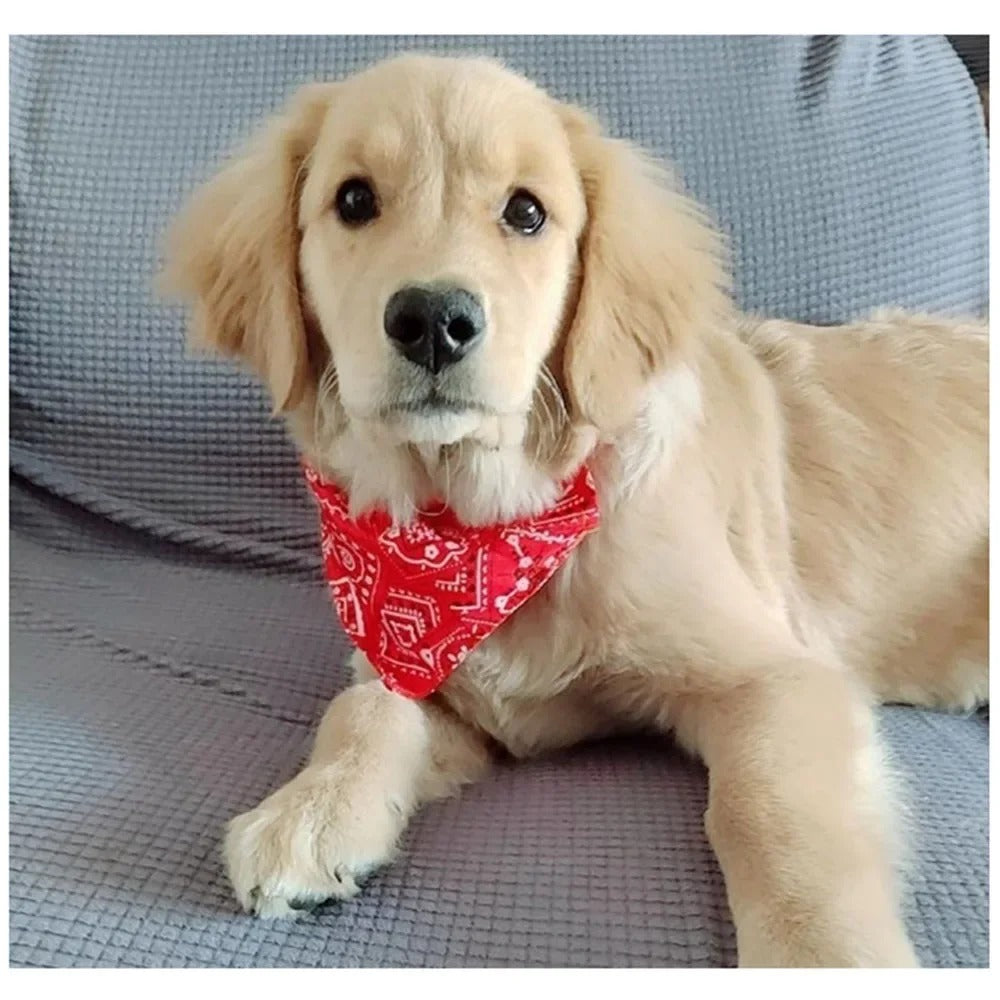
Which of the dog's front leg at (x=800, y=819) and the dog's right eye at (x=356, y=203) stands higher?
the dog's right eye at (x=356, y=203)

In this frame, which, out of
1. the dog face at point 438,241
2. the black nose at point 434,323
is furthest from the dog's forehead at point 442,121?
the black nose at point 434,323

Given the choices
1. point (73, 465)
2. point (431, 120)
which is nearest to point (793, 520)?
point (431, 120)

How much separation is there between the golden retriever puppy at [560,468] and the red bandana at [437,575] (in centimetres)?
3

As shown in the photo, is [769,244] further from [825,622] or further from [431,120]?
[431,120]

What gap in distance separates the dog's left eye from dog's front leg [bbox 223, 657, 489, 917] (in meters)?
0.58

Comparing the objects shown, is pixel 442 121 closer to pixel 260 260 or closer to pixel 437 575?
pixel 260 260

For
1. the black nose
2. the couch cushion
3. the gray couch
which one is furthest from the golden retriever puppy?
the couch cushion

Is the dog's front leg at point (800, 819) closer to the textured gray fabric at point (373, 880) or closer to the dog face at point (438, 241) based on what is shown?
the textured gray fabric at point (373, 880)

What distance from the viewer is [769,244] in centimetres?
213

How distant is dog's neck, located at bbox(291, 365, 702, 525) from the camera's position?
1.40m

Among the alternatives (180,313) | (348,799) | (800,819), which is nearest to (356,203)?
(348,799)

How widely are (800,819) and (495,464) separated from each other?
523 mm

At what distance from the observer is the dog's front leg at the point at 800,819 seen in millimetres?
1014

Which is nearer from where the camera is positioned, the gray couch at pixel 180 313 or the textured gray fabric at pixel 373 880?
the textured gray fabric at pixel 373 880
